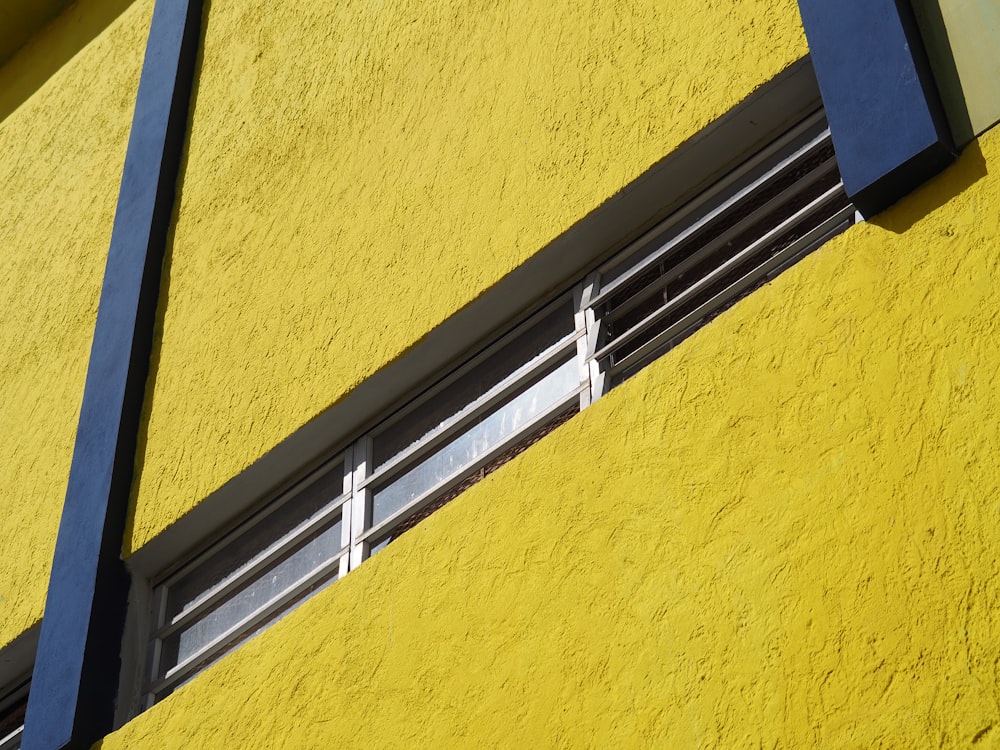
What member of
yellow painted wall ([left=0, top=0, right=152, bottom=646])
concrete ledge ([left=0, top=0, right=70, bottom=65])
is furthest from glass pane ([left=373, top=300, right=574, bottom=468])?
concrete ledge ([left=0, top=0, right=70, bottom=65])

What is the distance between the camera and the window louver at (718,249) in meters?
4.27

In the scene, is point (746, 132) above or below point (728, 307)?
above

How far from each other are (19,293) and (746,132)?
4209mm

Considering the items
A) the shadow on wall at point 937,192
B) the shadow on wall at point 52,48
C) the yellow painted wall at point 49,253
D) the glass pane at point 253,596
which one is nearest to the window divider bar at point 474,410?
the glass pane at point 253,596

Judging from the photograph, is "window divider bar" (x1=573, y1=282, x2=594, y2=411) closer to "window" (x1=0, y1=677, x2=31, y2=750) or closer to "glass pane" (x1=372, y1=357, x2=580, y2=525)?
"glass pane" (x1=372, y1=357, x2=580, y2=525)

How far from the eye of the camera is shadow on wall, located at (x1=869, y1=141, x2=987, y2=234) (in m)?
3.61

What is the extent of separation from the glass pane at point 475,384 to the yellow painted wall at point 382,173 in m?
0.25

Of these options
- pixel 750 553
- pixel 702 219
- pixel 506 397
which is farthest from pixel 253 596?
pixel 750 553

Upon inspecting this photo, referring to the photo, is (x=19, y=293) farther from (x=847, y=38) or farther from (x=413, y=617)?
(x=847, y=38)

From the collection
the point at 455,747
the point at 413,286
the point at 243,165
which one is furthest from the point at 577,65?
the point at 455,747

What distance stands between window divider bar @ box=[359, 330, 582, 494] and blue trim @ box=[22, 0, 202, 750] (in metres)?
1.13

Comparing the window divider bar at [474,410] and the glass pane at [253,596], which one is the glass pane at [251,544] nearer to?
the glass pane at [253,596]

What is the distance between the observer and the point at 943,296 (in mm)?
3447

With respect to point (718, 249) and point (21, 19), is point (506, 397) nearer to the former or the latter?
point (718, 249)
